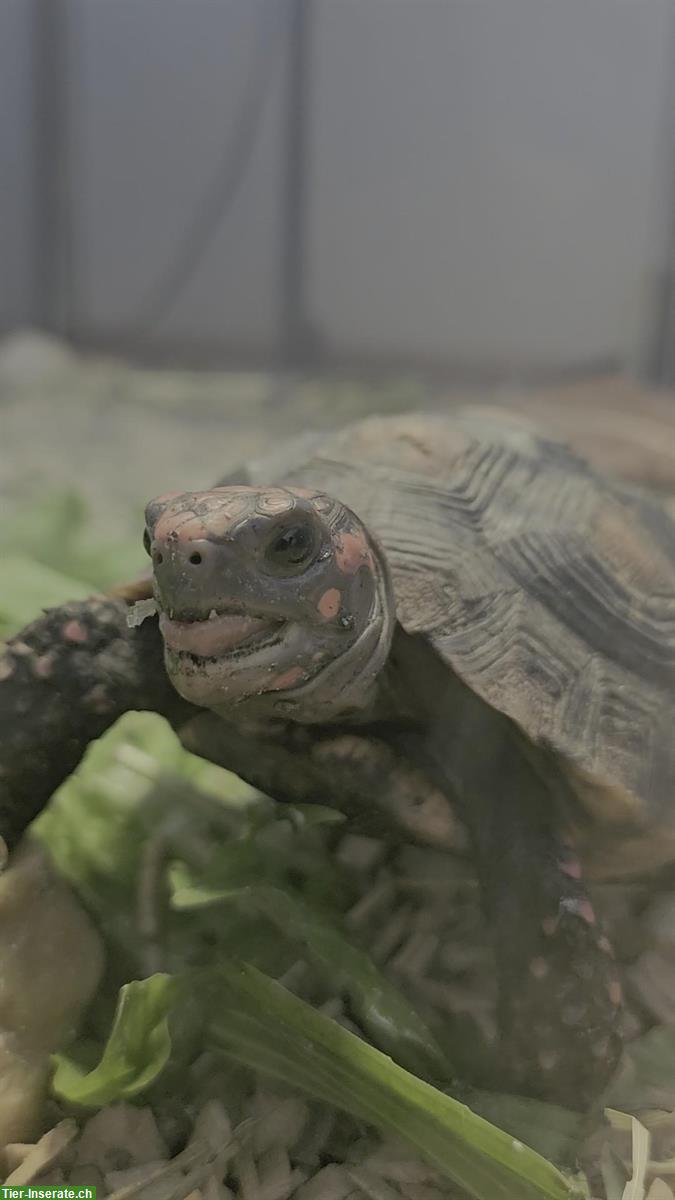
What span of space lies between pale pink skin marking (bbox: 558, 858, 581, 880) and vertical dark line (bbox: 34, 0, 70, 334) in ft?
14.6

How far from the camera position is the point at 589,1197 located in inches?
45.2

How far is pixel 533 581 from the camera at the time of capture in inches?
61.4

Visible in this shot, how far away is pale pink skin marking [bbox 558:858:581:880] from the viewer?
138 centimetres

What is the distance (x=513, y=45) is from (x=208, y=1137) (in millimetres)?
4223

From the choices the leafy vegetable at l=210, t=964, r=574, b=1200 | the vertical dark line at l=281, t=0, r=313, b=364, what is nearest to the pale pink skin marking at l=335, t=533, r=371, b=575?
the leafy vegetable at l=210, t=964, r=574, b=1200

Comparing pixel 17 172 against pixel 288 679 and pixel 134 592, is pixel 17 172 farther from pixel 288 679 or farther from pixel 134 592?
pixel 288 679

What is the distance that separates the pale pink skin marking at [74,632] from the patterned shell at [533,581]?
456 mm

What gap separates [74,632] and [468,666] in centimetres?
58

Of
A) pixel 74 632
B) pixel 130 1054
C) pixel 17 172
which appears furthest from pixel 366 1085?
pixel 17 172

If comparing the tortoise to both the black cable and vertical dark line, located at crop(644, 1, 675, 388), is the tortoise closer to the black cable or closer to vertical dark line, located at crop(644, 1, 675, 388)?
vertical dark line, located at crop(644, 1, 675, 388)

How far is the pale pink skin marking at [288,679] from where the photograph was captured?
4.00 feet

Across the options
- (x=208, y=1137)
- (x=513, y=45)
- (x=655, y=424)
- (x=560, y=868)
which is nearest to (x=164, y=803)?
(x=208, y=1137)

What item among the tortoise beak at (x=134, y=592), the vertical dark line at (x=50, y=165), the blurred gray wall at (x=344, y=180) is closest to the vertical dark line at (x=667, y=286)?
the blurred gray wall at (x=344, y=180)

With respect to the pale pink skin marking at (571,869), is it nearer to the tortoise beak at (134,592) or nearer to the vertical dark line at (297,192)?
the tortoise beak at (134,592)
